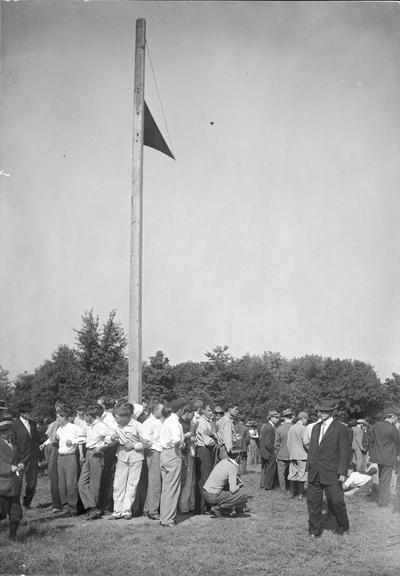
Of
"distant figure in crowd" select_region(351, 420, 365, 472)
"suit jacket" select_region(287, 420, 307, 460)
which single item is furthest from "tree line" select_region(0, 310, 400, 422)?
"suit jacket" select_region(287, 420, 307, 460)

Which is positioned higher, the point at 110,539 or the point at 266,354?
the point at 266,354

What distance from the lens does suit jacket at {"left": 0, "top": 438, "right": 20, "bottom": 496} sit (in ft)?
26.1

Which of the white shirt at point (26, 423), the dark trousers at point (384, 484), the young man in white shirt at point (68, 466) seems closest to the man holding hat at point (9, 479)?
the young man in white shirt at point (68, 466)

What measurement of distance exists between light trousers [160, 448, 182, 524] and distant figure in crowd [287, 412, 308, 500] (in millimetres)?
4414

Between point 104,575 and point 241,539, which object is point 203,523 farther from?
point 104,575

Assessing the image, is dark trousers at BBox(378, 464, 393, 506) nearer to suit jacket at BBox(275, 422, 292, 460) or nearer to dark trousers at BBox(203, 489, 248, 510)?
suit jacket at BBox(275, 422, 292, 460)

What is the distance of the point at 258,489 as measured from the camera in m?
15.0

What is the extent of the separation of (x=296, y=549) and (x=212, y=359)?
2609 inches

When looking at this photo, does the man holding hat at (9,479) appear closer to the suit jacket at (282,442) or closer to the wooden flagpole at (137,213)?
the wooden flagpole at (137,213)

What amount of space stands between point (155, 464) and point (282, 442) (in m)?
5.19

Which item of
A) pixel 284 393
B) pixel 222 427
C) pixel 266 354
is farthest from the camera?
pixel 266 354

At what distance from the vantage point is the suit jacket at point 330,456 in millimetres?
8594

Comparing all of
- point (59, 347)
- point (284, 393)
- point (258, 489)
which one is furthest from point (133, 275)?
point (284, 393)

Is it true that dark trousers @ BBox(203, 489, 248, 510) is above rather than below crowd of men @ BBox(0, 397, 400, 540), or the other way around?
below
